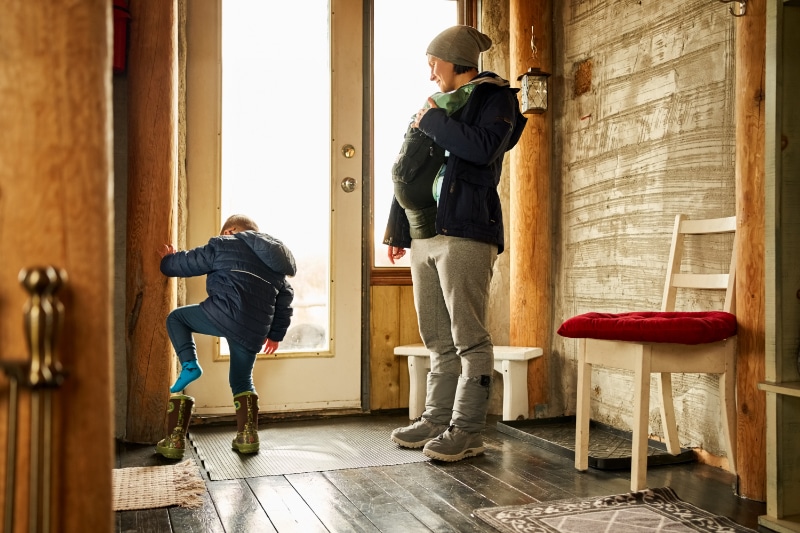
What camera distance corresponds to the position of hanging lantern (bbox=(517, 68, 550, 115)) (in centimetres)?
319

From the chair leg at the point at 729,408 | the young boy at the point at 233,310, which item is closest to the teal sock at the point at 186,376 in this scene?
the young boy at the point at 233,310

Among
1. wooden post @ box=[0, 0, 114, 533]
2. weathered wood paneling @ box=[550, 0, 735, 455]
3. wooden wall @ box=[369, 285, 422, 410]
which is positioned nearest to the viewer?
wooden post @ box=[0, 0, 114, 533]

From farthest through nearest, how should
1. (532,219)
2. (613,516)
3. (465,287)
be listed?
1. (532,219)
2. (465,287)
3. (613,516)

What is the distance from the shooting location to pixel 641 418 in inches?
83.9

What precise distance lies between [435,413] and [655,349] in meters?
0.88

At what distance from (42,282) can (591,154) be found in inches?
109

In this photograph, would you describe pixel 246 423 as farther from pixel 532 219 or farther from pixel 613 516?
pixel 532 219

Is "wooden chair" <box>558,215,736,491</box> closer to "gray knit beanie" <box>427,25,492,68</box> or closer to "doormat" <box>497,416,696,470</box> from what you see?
"doormat" <box>497,416,696,470</box>

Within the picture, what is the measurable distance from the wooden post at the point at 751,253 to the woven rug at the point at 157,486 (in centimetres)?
154

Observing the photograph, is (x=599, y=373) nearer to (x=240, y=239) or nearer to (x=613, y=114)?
(x=613, y=114)

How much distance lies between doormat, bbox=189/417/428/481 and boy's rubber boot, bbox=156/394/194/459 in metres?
0.09

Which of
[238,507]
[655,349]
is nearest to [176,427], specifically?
[238,507]

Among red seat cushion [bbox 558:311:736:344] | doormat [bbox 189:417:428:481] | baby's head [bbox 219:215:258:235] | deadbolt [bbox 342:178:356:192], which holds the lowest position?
doormat [bbox 189:417:428:481]

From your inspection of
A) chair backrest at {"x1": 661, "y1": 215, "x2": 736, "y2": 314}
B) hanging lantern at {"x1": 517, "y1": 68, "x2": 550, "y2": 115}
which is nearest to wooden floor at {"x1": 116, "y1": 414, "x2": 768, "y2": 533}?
chair backrest at {"x1": 661, "y1": 215, "x2": 736, "y2": 314}
